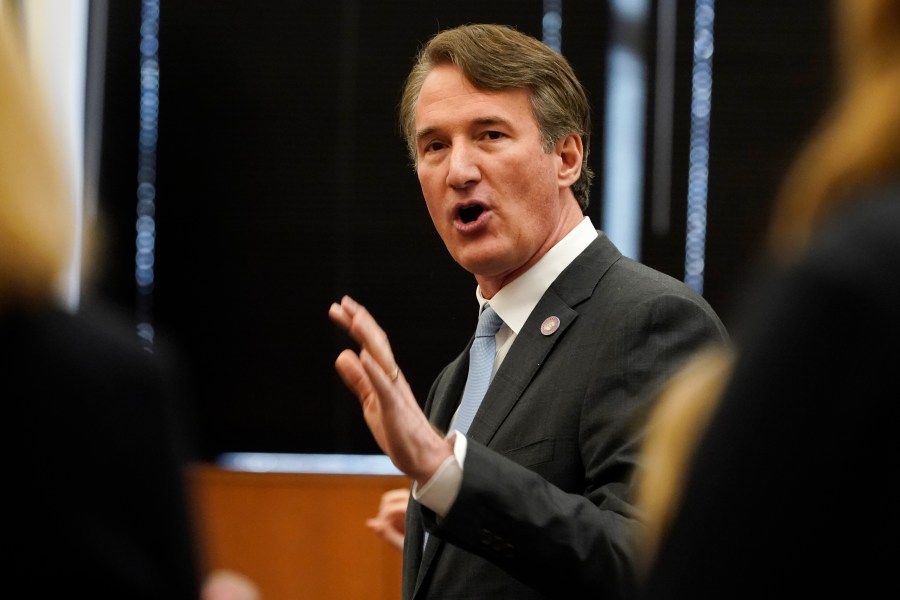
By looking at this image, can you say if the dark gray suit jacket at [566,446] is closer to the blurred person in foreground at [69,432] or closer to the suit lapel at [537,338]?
the suit lapel at [537,338]

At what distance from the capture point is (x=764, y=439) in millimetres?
648

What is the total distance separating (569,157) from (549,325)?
1.64 ft

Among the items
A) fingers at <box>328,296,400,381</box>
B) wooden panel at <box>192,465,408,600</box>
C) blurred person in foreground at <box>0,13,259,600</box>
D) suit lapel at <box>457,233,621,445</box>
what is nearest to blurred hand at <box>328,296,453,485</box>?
fingers at <box>328,296,400,381</box>

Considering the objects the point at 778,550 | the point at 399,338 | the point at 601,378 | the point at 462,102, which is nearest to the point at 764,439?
the point at 778,550

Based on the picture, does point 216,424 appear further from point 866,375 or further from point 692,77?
point 866,375

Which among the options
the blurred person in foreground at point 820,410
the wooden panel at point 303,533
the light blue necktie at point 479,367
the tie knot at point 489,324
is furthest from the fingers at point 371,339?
the wooden panel at point 303,533

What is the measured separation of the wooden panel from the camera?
3936 mm

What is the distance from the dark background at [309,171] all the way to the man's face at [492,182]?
6.19ft

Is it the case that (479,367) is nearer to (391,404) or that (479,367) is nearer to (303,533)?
(391,404)

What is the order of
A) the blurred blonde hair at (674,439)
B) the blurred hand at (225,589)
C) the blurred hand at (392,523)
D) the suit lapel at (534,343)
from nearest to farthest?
the blurred blonde hair at (674,439) < the blurred hand at (225,589) < the suit lapel at (534,343) < the blurred hand at (392,523)

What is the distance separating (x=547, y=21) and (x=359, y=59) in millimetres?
693

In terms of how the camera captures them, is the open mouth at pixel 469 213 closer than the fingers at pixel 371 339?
No

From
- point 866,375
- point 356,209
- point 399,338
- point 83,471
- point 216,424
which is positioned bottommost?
point 216,424

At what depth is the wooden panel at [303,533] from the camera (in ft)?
12.9
